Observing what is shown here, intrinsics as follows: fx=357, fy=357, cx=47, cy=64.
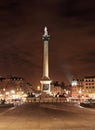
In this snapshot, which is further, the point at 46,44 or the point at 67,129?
the point at 46,44

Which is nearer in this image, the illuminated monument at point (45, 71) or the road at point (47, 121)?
the road at point (47, 121)

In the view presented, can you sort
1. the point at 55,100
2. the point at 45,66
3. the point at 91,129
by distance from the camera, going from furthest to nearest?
the point at 45,66, the point at 55,100, the point at 91,129

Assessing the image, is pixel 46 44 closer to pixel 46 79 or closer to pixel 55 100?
pixel 46 79

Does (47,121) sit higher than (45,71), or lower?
lower

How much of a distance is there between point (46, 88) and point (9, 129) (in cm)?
9548

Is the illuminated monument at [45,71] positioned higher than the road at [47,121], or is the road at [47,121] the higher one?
the illuminated monument at [45,71]

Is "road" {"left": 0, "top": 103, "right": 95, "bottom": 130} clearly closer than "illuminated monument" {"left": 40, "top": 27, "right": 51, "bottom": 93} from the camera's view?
Yes

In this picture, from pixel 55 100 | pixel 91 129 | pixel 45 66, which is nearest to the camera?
pixel 91 129

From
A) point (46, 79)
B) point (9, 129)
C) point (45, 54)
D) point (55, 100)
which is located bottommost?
point (9, 129)

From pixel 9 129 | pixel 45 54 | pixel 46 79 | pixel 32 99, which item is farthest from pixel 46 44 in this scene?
pixel 9 129

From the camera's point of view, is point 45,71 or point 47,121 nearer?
point 47,121

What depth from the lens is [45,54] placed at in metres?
129

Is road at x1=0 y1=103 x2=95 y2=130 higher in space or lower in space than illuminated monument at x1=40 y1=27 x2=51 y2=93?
lower

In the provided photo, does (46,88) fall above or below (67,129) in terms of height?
above
